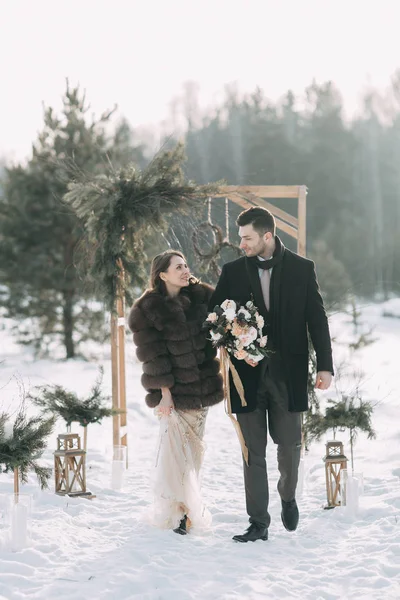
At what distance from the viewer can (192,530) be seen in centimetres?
504

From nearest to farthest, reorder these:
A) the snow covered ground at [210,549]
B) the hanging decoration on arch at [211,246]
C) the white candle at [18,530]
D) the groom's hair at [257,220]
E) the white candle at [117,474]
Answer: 1. the snow covered ground at [210,549]
2. the white candle at [18,530]
3. the groom's hair at [257,220]
4. the white candle at [117,474]
5. the hanging decoration on arch at [211,246]

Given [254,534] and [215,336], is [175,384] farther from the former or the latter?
[254,534]

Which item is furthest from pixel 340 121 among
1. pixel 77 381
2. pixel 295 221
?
pixel 295 221

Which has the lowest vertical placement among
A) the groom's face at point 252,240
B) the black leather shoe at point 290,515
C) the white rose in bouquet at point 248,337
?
the black leather shoe at point 290,515

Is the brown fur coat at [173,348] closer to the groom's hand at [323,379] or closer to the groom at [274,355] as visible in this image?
the groom at [274,355]

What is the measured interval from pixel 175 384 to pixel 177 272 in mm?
742

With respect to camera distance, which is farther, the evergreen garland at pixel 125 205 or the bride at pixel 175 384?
the evergreen garland at pixel 125 205

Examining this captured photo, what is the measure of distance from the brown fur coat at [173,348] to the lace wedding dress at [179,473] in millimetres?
142

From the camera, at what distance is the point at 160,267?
16.8ft

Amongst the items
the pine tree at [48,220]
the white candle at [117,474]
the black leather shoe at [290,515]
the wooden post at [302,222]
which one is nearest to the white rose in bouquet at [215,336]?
the black leather shoe at [290,515]

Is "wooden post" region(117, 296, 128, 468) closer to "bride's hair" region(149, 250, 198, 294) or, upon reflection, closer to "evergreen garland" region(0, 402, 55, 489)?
"bride's hair" region(149, 250, 198, 294)

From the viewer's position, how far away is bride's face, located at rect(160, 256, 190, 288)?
509cm

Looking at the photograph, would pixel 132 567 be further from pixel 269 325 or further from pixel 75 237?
pixel 75 237

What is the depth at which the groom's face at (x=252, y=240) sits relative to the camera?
488 cm
